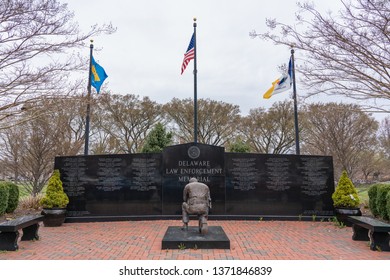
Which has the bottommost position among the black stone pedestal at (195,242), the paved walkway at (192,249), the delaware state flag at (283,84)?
the paved walkway at (192,249)

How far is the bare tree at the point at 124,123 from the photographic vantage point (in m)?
27.0

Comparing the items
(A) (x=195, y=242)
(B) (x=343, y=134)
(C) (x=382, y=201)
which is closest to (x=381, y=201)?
(C) (x=382, y=201)

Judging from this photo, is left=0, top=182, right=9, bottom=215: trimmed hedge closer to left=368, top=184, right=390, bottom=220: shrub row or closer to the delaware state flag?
the delaware state flag

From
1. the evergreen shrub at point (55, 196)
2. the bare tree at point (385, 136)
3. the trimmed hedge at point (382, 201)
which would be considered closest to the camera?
the evergreen shrub at point (55, 196)

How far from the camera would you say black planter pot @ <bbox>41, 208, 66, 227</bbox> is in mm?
9430

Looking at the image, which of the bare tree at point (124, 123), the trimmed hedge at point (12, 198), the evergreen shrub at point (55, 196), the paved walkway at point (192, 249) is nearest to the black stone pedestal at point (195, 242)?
the paved walkway at point (192, 249)

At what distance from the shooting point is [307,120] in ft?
75.4

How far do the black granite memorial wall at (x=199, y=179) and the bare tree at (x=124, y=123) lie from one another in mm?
16278

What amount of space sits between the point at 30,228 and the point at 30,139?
31.1ft

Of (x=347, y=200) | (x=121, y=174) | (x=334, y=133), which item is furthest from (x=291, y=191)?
(x=334, y=133)

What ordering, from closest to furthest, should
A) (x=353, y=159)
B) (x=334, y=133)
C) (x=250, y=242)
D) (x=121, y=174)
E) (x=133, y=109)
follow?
(x=250, y=242) < (x=121, y=174) < (x=334, y=133) < (x=353, y=159) < (x=133, y=109)

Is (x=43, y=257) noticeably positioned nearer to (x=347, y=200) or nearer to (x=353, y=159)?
(x=347, y=200)

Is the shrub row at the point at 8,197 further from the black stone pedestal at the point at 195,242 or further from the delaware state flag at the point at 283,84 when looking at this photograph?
the delaware state flag at the point at 283,84

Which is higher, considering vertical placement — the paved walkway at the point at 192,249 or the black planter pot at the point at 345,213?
the black planter pot at the point at 345,213
